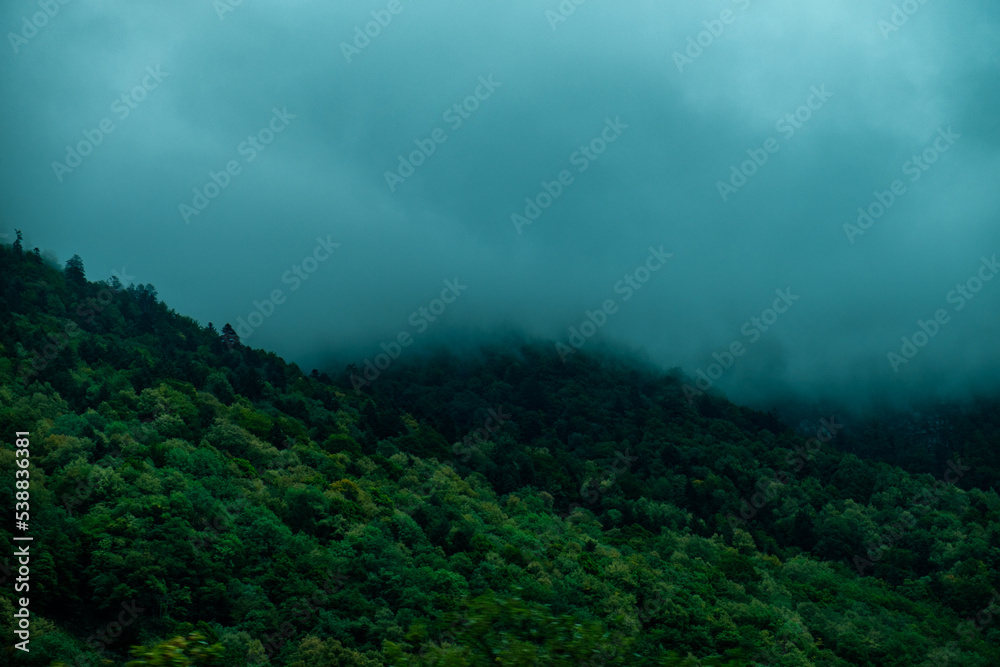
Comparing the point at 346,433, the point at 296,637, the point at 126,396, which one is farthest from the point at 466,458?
the point at 296,637

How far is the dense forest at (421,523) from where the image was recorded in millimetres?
47562

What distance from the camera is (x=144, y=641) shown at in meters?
46.4

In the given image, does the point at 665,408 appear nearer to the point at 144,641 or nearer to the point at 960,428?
the point at 960,428

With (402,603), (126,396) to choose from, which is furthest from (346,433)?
(402,603)

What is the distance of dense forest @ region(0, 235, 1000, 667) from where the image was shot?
47562 mm

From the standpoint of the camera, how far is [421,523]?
79.4 metres

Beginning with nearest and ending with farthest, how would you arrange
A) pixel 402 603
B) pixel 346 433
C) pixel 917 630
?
pixel 402 603 → pixel 917 630 → pixel 346 433

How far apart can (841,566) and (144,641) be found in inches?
3369

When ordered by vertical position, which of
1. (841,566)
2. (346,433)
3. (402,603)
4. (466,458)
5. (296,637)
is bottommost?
(296,637)

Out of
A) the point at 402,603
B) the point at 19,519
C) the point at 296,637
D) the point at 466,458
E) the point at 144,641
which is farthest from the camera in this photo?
the point at 466,458

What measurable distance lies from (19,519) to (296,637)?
59.2 feet

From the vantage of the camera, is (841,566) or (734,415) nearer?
(841,566)

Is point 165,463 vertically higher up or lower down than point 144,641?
higher up

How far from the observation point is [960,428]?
181 m
